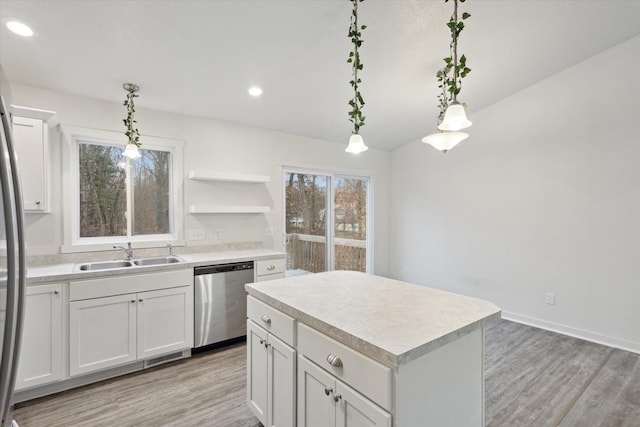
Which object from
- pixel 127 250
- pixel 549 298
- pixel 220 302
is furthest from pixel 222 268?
pixel 549 298

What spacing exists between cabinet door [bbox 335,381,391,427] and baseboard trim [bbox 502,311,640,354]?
139 inches

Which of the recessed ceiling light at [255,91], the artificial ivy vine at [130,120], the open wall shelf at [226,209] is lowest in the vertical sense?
the open wall shelf at [226,209]

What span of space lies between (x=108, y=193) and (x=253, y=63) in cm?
197

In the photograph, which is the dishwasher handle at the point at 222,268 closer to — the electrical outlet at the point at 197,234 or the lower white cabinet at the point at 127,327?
the lower white cabinet at the point at 127,327

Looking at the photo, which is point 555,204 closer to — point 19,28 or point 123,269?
point 123,269

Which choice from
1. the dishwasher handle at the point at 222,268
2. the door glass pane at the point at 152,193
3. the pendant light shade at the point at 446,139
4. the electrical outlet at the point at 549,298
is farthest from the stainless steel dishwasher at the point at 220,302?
Answer: the electrical outlet at the point at 549,298

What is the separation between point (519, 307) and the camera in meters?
3.87

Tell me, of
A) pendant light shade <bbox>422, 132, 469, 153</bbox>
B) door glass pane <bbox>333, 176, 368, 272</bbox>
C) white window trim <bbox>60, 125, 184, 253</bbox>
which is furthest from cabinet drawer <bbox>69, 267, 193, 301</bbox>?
door glass pane <bbox>333, 176, 368, 272</bbox>

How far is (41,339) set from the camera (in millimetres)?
2244

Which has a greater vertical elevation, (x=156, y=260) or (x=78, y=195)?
(x=78, y=195)

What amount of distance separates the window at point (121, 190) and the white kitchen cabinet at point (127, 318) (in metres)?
0.75

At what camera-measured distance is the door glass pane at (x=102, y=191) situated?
2.98 meters

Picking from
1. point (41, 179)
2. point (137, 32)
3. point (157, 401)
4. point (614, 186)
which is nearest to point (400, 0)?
point (137, 32)

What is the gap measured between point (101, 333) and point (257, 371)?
151cm
